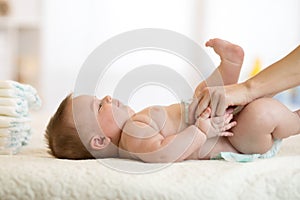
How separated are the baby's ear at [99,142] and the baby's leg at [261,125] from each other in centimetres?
32

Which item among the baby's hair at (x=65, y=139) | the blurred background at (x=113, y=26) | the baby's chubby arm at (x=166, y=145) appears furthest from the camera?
the blurred background at (x=113, y=26)

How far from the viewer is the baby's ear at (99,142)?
1.31 m

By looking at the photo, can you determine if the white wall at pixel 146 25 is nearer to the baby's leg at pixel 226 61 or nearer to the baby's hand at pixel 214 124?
the baby's leg at pixel 226 61

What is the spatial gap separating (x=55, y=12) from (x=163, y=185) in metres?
2.96

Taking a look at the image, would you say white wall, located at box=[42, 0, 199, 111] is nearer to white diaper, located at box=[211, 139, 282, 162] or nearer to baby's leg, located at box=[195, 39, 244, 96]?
baby's leg, located at box=[195, 39, 244, 96]

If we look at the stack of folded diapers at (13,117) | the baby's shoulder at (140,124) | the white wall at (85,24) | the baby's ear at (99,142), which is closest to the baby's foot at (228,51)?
the baby's shoulder at (140,124)

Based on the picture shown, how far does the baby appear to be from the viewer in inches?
49.9

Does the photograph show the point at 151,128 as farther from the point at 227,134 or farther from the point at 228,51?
the point at 228,51

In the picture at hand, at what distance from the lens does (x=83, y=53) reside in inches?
150

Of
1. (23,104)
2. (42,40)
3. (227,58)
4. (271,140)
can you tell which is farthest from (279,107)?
(42,40)

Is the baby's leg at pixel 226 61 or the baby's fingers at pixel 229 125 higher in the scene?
the baby's leg at pixel 226 61

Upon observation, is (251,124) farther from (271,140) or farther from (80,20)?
(80,20)

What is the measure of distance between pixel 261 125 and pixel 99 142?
0.42 meters

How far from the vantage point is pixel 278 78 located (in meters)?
1.27
